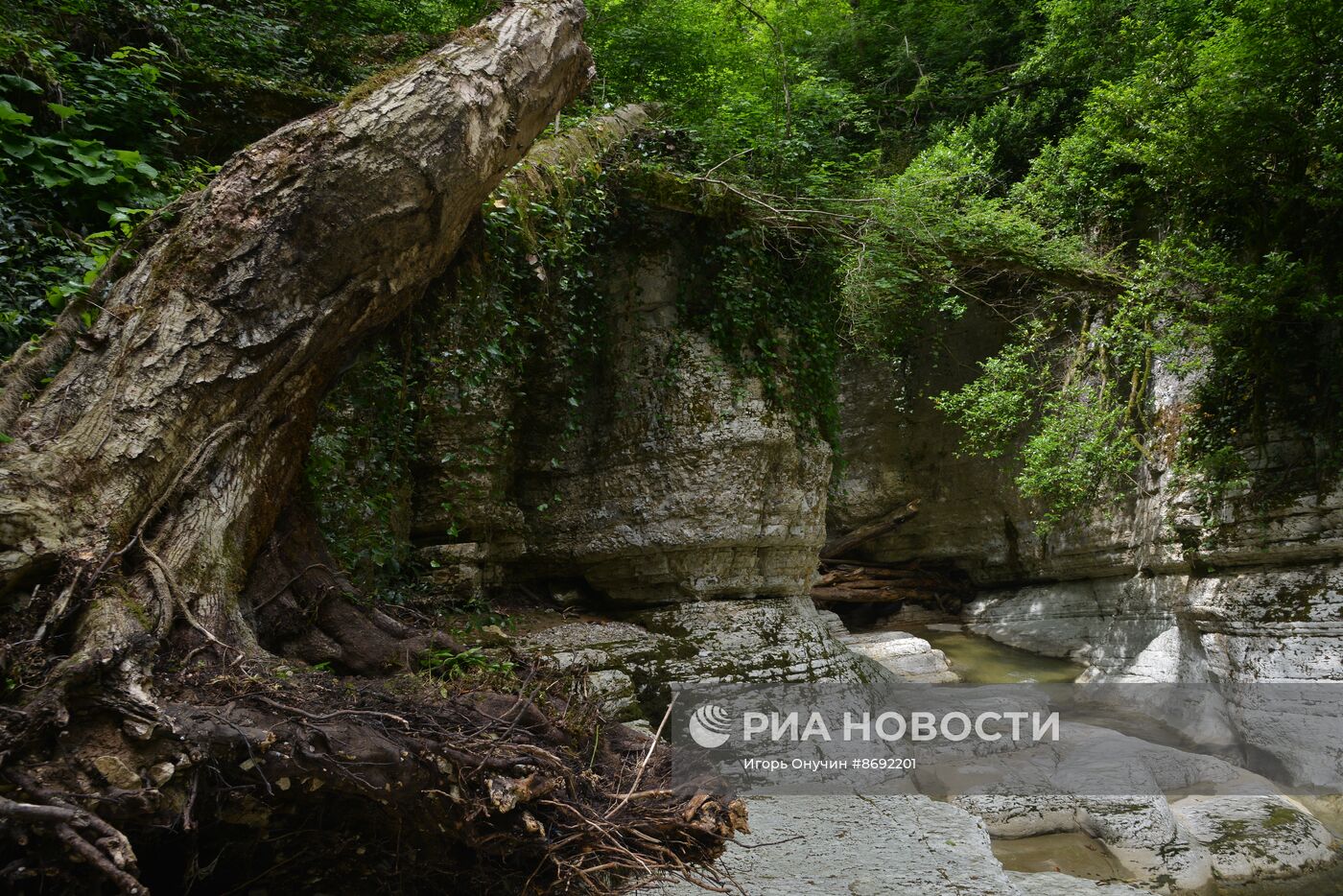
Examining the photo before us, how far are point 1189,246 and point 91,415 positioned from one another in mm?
7834

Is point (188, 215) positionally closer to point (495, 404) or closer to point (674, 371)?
point (495, 404)

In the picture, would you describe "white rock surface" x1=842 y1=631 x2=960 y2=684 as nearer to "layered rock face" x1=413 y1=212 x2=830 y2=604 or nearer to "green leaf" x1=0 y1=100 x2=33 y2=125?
"layered rock face" x1=413 y1=212 x2=830 y2=604

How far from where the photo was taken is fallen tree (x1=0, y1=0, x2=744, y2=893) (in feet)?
5.77

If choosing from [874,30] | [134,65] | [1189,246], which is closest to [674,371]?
[134,65]

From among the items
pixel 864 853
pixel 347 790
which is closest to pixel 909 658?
pixel 864 853

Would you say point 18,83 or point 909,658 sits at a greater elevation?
point 18,83

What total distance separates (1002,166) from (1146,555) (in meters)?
5.62

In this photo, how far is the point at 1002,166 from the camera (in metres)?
10.6

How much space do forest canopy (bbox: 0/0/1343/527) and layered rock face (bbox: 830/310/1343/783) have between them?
479mm

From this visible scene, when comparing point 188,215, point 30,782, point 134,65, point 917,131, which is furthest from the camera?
point 917,131

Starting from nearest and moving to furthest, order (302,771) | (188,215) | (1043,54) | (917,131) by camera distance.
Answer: (302,771) < (188,215) < (1043,54) < (917,131)

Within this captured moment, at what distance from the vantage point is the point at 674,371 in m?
6.57

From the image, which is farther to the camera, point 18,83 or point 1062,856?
point 1062,856

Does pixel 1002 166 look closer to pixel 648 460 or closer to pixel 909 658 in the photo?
pixel 909 658
